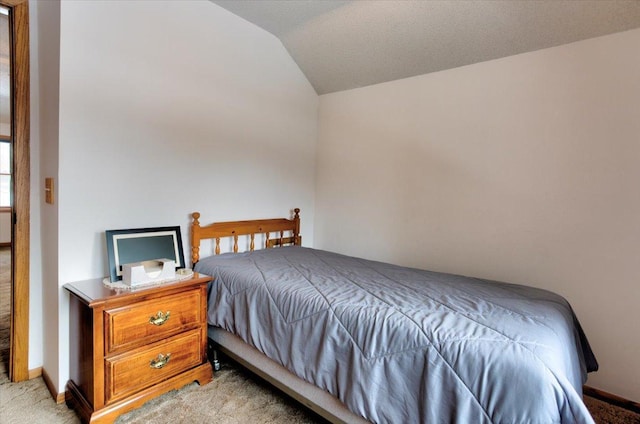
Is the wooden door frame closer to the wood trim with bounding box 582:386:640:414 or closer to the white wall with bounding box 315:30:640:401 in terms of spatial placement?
the white wall with bounding box 315:30:640:401

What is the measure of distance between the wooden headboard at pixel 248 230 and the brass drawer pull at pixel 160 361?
2.35 feet

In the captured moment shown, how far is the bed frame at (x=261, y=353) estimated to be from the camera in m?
1.50

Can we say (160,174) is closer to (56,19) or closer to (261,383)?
(56,19)

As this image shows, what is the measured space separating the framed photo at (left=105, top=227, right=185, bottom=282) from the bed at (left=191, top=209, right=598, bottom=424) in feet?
0.82

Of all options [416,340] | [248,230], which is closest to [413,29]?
[248,230]

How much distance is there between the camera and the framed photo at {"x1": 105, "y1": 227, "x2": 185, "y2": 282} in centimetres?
190

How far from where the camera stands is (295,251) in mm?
2801

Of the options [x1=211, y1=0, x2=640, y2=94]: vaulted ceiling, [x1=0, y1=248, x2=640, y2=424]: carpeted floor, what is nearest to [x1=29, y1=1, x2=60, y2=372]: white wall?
[x1=0, y1=248, x2=640, y2=424]: carpeted floor

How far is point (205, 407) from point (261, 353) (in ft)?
1.39

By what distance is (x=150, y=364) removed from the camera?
1.78 meters

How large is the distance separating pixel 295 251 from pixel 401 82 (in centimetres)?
173

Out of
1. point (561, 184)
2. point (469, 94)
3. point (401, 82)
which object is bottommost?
point (561, 184)

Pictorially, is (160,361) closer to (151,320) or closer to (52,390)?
(151,320)

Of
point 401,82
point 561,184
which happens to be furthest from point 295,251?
point 561,184
